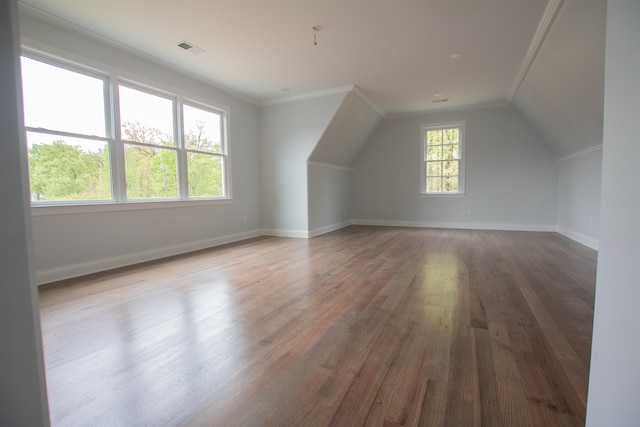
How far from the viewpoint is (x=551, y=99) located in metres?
4.30

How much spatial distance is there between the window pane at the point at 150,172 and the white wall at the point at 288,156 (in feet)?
6.37

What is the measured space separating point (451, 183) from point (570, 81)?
3.45 metres

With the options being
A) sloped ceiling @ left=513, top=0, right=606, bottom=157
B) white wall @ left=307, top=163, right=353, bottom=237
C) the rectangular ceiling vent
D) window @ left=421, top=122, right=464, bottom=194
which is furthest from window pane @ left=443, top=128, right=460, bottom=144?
the rectangular ceiling vent

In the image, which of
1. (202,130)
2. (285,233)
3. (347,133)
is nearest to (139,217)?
(202,130)

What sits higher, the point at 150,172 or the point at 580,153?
the point at 580,153

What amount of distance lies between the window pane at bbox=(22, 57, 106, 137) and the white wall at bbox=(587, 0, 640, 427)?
3.96 m

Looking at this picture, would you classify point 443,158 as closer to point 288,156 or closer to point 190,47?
point 288,156

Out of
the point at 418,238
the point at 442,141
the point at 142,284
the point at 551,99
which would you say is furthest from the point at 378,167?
the point at 142,284

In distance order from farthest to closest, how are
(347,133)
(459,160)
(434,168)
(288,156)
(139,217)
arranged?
(434,168), (459,160), (347,133), (288,156), (139,217)

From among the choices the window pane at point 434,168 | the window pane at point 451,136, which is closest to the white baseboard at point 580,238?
the window pane at point 434,168

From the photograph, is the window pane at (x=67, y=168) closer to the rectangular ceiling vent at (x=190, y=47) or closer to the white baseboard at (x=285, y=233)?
the rectangular ceiling vent at (x=190, y=47)

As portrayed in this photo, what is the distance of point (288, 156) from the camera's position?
5.68m

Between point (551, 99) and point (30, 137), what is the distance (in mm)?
6421

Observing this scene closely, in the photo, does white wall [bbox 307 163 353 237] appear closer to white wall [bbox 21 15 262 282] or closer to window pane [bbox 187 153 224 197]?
white wall [bbox 21 15 262 282]
